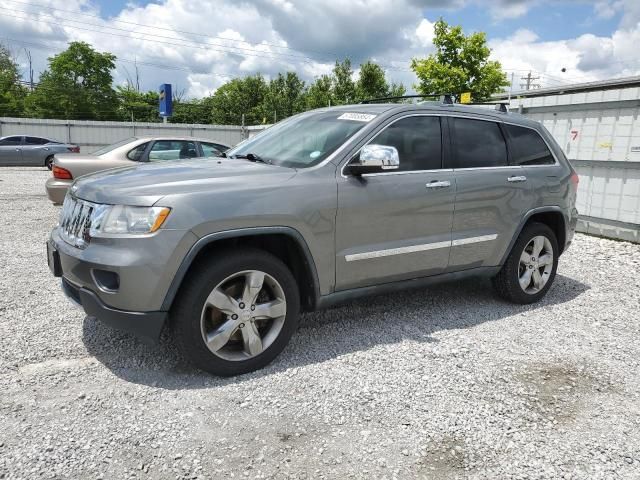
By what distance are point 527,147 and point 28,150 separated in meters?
20.7

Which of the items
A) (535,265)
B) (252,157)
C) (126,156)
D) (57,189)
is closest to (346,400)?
(252,157)

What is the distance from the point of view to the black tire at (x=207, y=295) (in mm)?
2973

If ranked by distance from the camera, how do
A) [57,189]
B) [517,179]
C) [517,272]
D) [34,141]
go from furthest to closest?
[34,141] < [57,189] < [517,272] < [517,179]

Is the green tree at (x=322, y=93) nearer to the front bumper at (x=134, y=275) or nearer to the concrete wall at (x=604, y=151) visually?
the concrete wall at (x=604, y=151)

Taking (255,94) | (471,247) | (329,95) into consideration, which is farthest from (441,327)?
(255,94)

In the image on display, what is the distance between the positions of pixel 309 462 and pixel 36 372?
1.95m

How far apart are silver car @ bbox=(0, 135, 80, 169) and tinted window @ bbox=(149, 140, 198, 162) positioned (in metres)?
13.0

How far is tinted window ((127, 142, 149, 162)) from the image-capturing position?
27.8 ft

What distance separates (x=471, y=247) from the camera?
4.25 metres

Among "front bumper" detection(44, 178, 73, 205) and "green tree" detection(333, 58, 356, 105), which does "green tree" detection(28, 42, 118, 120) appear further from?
"front bumper" detection(44, 178, 73, 205)

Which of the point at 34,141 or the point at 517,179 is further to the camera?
the point at 34,141

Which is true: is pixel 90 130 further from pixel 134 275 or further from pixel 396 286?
pixel 134 275

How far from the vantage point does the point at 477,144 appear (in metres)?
4.35

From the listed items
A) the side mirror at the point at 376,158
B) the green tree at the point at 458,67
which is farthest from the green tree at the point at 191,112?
the side mirror at the point at 376,158
